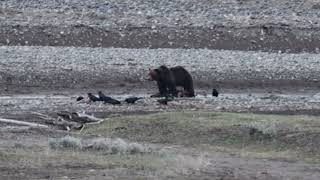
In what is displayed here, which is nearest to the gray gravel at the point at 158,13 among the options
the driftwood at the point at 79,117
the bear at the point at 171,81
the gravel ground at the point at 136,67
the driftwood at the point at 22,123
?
the gravel ground at the point at 136,67

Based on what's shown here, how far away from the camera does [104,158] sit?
1274cm

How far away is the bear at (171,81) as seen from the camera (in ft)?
75.9

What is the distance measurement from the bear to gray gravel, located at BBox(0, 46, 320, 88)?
A: 9.41 feet

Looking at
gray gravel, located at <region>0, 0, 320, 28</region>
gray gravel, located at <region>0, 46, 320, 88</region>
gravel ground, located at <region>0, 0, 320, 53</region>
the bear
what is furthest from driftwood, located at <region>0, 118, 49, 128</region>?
gray gravel, located at <region>0, 0, 320, 28</region>

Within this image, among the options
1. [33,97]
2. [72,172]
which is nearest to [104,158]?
[72,172]

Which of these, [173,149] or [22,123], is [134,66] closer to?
[22,123]

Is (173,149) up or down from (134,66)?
down

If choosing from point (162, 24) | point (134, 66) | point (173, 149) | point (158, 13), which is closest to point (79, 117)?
point (173, 149)

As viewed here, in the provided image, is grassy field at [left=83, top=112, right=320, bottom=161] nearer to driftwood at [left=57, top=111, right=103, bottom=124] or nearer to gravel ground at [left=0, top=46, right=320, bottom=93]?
driftwood at [left=57, top=111, right=103, bottom=124]

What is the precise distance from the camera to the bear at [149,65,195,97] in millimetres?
23125

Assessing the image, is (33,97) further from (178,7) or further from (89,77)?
(178,7)

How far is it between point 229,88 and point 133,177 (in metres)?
15.5

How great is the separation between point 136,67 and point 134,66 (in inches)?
7.8

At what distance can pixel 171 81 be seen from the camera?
2322 cm
